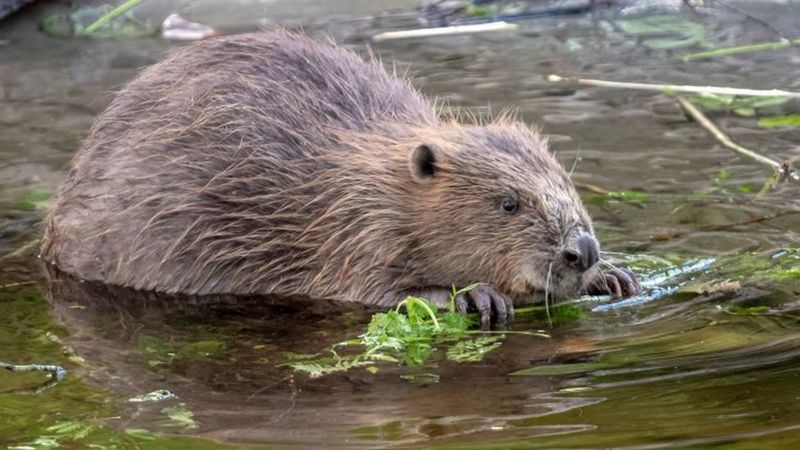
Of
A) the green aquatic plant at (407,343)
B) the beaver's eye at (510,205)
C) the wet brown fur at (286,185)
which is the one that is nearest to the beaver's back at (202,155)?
the wet brown fur at (286,185)

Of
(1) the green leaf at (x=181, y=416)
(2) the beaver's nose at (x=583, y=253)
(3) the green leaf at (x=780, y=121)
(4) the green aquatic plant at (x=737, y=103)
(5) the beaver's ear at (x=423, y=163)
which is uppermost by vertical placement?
(5) the beaver's ear at (x=423, y=163)

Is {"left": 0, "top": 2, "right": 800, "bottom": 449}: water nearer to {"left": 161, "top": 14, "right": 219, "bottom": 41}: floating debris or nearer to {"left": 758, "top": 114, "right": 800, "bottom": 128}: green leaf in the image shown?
{"left": 758, "top": 114, "right": 800, "bottom": 128}: green leaf

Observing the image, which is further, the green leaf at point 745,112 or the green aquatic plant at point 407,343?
the green leaf at point 745,112

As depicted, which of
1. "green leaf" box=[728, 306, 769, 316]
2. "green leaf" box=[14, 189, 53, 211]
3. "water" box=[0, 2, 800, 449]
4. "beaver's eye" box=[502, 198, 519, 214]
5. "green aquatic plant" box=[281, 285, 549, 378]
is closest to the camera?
"water" box=[0, 2, 800, 449]

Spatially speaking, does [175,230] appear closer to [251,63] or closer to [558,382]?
[251,63]

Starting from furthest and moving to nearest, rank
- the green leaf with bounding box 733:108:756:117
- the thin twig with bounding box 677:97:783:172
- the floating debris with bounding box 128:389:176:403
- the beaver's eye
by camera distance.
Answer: the green leaf with bounding box 733:108:756:117, the thin twig with bounding box 677:97:783:172, the beaver's eye, the floating debris with bounding box 128:389:176:403

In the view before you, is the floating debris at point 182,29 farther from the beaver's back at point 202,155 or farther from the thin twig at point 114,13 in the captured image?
the beaver's back at point 202,155

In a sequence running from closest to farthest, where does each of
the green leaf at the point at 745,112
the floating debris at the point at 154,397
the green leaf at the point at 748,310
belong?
the floating debris at the point at 154,397, the green leaf at the point at 748,310, the green leaf at the point at 745,112

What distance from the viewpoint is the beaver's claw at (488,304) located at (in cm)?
450

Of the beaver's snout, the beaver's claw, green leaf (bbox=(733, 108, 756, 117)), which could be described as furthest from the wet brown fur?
green leaf (bbox=(733, 108, 756, 117))

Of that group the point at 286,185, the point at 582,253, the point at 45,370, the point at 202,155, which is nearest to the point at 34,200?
the point at 202,155

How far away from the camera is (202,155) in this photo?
519 cm

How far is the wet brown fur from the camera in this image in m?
4.82

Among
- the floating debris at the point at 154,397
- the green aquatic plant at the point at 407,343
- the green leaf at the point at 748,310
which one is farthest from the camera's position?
the green leaf at the point at 748,310
